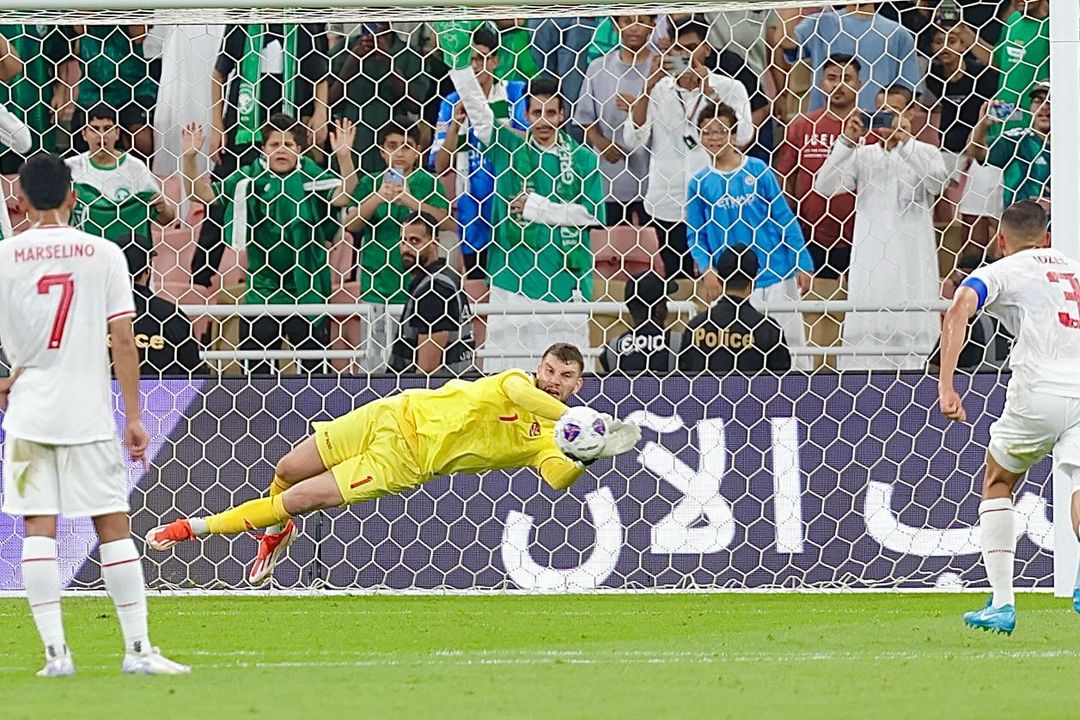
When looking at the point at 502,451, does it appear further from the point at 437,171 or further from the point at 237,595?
the point at 437,171

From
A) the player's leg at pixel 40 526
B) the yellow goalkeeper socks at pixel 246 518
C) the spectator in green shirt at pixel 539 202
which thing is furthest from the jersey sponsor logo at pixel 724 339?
the player's leg at pixel 40 526

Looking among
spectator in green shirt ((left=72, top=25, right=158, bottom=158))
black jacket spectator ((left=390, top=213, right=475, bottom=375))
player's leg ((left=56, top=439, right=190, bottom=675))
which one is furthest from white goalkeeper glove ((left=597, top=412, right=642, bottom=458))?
spectator in green shirt ((left=72, top=25, right=158, bottom=158))

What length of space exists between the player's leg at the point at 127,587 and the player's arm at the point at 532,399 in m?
3.16

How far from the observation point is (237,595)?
31.1ft

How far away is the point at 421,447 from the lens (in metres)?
8.84

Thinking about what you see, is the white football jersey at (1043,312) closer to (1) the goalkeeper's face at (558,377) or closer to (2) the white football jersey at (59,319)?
(1) the goalkeeper's face at (558,377)

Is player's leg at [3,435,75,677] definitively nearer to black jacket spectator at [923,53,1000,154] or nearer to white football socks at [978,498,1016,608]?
white football socks at [978,498,1016,608]

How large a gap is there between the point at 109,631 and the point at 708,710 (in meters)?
3.63

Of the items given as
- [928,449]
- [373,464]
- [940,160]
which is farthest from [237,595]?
[940,160]

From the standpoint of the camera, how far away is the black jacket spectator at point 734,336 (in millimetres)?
9617

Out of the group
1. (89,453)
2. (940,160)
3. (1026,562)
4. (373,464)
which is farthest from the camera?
(940,160)

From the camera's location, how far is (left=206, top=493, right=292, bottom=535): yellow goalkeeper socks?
29.0 feet

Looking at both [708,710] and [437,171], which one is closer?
[708,710]

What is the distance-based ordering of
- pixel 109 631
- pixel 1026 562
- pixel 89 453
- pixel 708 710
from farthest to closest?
pixel 1026 562 < pixel 109 631 < pixel 89 453 < pixel 708 710
